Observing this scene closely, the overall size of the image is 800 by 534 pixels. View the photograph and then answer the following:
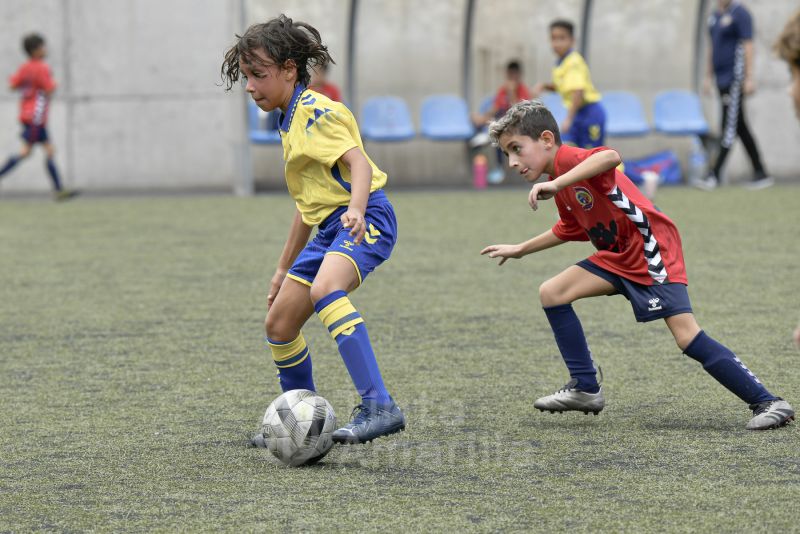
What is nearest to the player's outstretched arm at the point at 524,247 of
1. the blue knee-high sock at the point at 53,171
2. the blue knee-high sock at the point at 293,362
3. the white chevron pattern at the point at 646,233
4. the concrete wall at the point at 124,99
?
the white chevron pattern at the point at 646,233

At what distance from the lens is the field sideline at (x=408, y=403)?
3.35 m

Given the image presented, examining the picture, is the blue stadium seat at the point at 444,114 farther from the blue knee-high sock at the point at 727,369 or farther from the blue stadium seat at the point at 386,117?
the blue knee-high sock at the point at 727,369

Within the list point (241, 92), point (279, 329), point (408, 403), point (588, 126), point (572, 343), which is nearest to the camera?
point (279, 329)

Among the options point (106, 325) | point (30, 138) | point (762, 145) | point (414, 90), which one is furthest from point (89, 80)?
point (106, 325)

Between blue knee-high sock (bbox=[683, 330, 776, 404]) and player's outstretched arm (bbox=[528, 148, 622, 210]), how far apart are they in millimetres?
639

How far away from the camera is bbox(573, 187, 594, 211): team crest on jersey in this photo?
431 cm

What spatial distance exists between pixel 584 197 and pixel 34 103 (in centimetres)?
1059

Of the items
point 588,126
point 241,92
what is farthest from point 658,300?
point 241,92

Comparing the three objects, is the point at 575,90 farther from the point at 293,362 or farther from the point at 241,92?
the point at 293,362

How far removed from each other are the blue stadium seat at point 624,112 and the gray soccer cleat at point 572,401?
10849 mm

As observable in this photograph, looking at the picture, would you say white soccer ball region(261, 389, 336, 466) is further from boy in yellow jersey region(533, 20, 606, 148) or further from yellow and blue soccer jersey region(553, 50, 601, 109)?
yellow and blue soccer jersey region(553, 50, 601, 109)

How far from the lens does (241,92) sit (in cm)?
1416

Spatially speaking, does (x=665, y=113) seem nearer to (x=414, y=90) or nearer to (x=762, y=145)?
(x=762, y=145)

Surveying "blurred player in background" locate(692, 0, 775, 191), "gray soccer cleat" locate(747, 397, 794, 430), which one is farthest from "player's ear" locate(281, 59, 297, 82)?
"blurred player in background" locate(692, 0, 775, 191)
